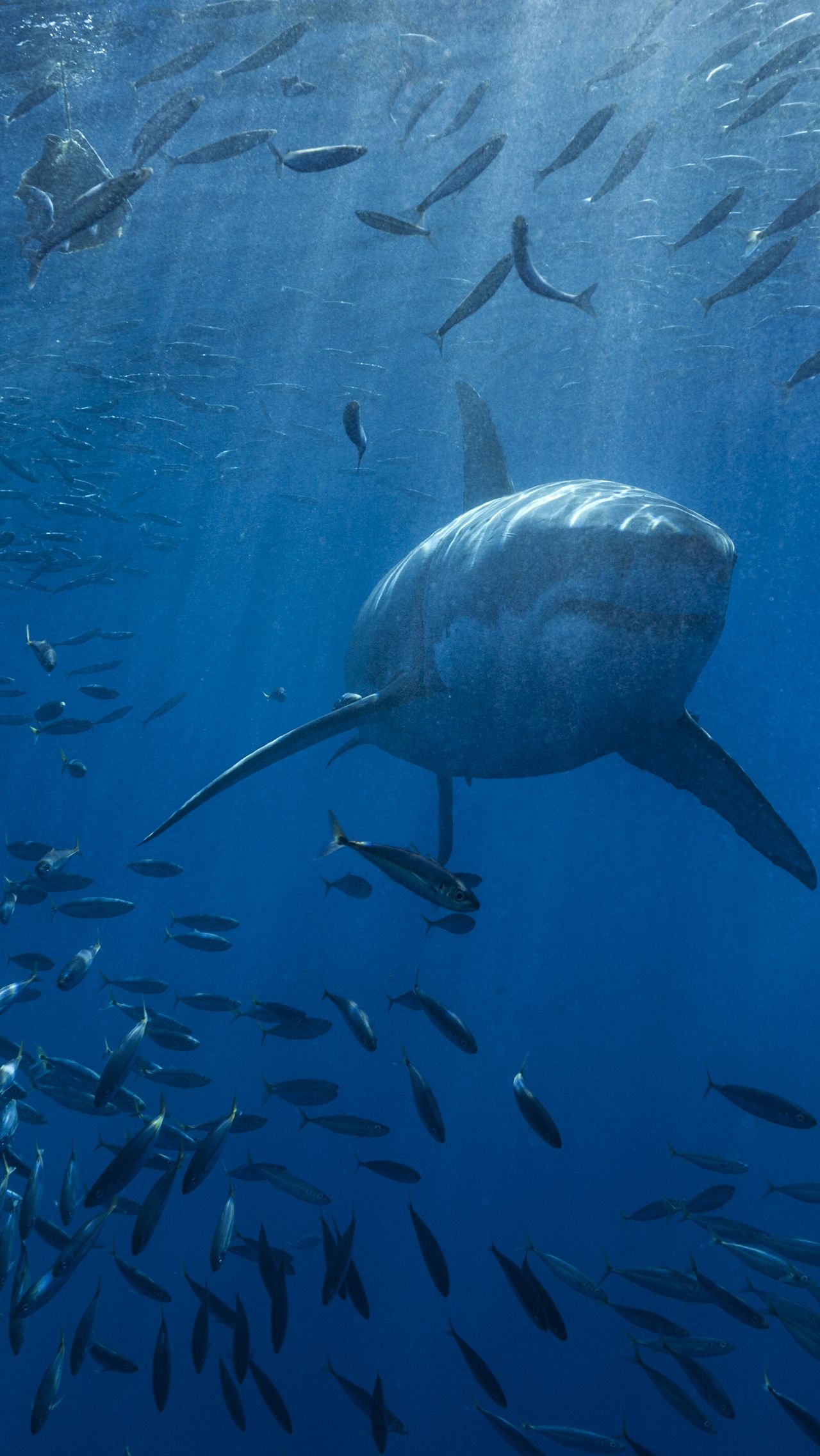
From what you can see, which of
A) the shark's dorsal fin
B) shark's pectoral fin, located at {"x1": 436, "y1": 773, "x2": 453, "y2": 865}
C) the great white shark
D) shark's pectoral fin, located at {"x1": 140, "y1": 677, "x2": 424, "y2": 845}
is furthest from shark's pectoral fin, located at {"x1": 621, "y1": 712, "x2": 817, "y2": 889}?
shark's pectoral fin, located at {"x1": 436, "y1": 773, "x2": 453, "y2": 865}

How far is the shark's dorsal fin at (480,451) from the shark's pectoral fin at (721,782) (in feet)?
8.39

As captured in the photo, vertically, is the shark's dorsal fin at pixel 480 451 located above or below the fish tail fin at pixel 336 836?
above

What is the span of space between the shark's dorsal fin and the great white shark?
122 cm

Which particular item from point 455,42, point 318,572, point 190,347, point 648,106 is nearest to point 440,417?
point 190,347

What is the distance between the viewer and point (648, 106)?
38.5 ft

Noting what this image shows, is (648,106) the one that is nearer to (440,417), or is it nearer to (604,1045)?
(440,417)

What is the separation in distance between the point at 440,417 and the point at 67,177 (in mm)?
16473

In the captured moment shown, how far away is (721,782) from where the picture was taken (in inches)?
196

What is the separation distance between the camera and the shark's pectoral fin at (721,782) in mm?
4793

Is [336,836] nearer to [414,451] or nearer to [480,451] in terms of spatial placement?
[480,451]

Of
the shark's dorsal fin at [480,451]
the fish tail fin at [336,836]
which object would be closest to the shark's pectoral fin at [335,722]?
the fish tail fin at [336,836]

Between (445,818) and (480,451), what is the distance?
3.81 metres

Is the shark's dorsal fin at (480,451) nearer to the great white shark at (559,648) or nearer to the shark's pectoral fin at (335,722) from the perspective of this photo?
the great white shark at (559,648)

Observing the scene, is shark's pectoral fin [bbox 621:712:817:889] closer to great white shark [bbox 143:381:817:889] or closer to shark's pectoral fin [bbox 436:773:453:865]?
great white shark [bbox 143:381:817:889]
